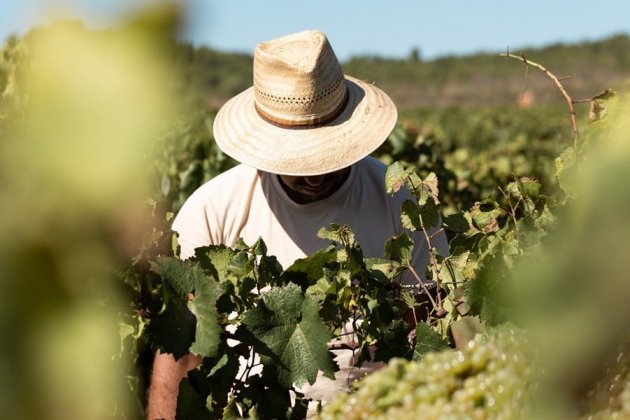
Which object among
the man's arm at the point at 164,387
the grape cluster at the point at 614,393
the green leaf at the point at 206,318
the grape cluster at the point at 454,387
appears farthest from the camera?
the man's arm at the point at 164,387

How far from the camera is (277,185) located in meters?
2.94

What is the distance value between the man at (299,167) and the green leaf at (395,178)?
1.87ft

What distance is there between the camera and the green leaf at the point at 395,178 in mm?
2102

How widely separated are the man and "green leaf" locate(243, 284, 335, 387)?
2.76 ft

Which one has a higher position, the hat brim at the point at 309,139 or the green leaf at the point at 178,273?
the green leaf at the point at 178,273

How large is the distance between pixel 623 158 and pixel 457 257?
141 cm

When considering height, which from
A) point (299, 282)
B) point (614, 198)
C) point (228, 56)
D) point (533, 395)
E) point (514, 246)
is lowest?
point (228, 56)

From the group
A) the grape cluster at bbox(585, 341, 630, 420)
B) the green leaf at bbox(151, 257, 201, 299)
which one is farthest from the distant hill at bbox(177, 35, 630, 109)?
the grape cluster at bbox(585, 341, 630, 420)

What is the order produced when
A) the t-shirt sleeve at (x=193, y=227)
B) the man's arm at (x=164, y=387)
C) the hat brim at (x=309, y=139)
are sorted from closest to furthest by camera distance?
the man's arm at (x=164, y=387), the hat brim at (x=309, y=139), the t-shirt sleeve at (x=193, y=227)

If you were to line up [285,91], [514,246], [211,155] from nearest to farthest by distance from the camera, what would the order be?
1. [514,246]
2. [285,91]
3. [211,155]

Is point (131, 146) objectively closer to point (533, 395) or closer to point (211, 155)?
point (533, 395)

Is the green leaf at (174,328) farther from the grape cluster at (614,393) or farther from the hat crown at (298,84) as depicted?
the hat crown at (298,84)

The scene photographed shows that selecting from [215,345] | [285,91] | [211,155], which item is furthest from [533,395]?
[211,155]

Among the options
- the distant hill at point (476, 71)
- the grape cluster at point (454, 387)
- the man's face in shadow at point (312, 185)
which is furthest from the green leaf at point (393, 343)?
the distant hill at point (476, 71)
